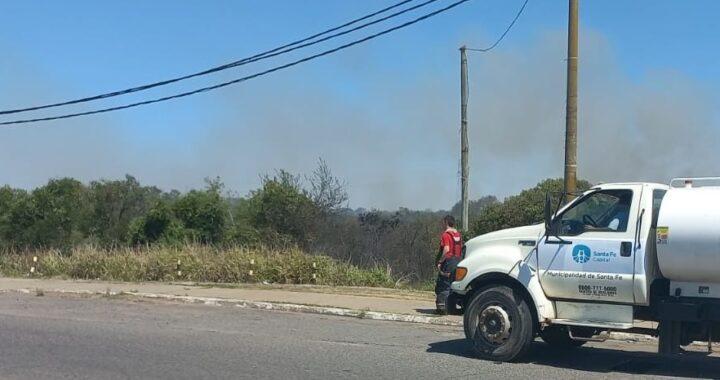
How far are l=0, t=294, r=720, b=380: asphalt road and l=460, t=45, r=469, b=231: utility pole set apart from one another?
7.96 metres

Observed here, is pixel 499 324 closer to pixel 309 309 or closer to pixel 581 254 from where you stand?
pixel 581 254

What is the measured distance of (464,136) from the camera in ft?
72.9

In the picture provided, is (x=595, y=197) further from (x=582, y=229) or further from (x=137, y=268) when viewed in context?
(x=137, y=268)

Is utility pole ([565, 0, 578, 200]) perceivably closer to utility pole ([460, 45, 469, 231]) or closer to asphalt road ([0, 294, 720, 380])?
asphalt road ([0, 294, 720, 380])

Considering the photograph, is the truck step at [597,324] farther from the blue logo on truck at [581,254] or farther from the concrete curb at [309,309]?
the concrete curb at [309,309]

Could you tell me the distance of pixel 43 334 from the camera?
1219 cm

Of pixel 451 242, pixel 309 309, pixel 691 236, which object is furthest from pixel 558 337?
pixel 309 309

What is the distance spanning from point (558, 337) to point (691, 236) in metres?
2.73

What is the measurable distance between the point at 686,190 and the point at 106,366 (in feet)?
22.7

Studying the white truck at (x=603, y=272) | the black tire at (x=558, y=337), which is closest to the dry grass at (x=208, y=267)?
the black tire at (x=558, y=337)

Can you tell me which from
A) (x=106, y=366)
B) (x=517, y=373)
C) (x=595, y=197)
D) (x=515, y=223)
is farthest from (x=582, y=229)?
(x=515, y=223)

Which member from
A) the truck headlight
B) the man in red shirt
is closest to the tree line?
the man in red shirt

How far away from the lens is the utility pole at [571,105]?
13.8m

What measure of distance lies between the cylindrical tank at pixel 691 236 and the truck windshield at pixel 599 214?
0.52 metres
